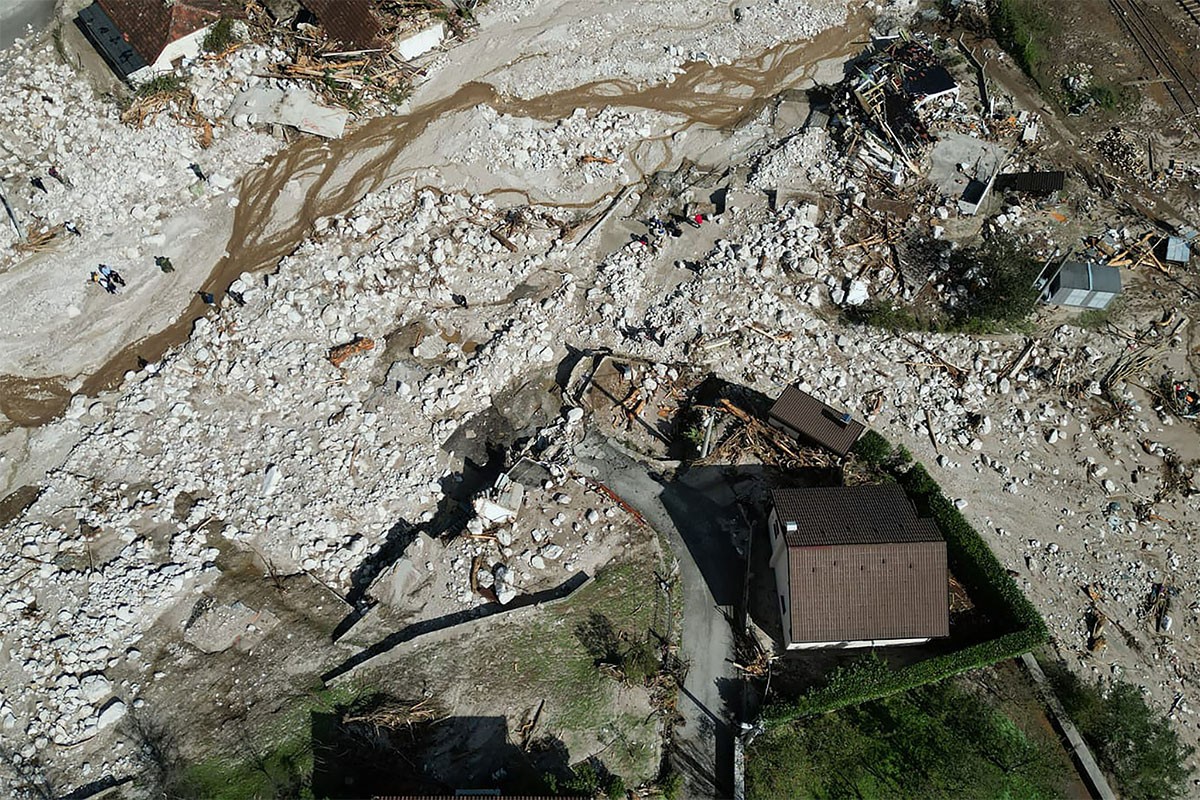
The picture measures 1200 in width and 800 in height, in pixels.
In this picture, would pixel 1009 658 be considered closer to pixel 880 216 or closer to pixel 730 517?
pixel 730 517

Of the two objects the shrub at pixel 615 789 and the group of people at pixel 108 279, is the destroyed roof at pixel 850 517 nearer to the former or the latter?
the shrub at pixel 615 789

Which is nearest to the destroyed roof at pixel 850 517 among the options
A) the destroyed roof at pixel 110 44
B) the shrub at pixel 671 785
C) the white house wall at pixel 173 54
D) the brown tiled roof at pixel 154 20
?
the shrub at pixel 671 785

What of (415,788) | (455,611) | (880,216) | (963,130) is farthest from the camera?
(963,130)

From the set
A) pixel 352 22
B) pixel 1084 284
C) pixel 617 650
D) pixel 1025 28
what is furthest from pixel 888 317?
pixel 352 22

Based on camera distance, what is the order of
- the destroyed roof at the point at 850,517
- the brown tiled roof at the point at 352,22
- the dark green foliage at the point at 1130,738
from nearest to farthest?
1. the dark green foliage at the point at 1130,738
2. the destroyed roof at the point at 850,517
3. the brown tiled roof at the point at 352,22

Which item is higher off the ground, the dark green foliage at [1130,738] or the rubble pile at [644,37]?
the rubble pile at [644,37]

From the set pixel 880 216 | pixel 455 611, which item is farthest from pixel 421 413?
pixel 880 216
